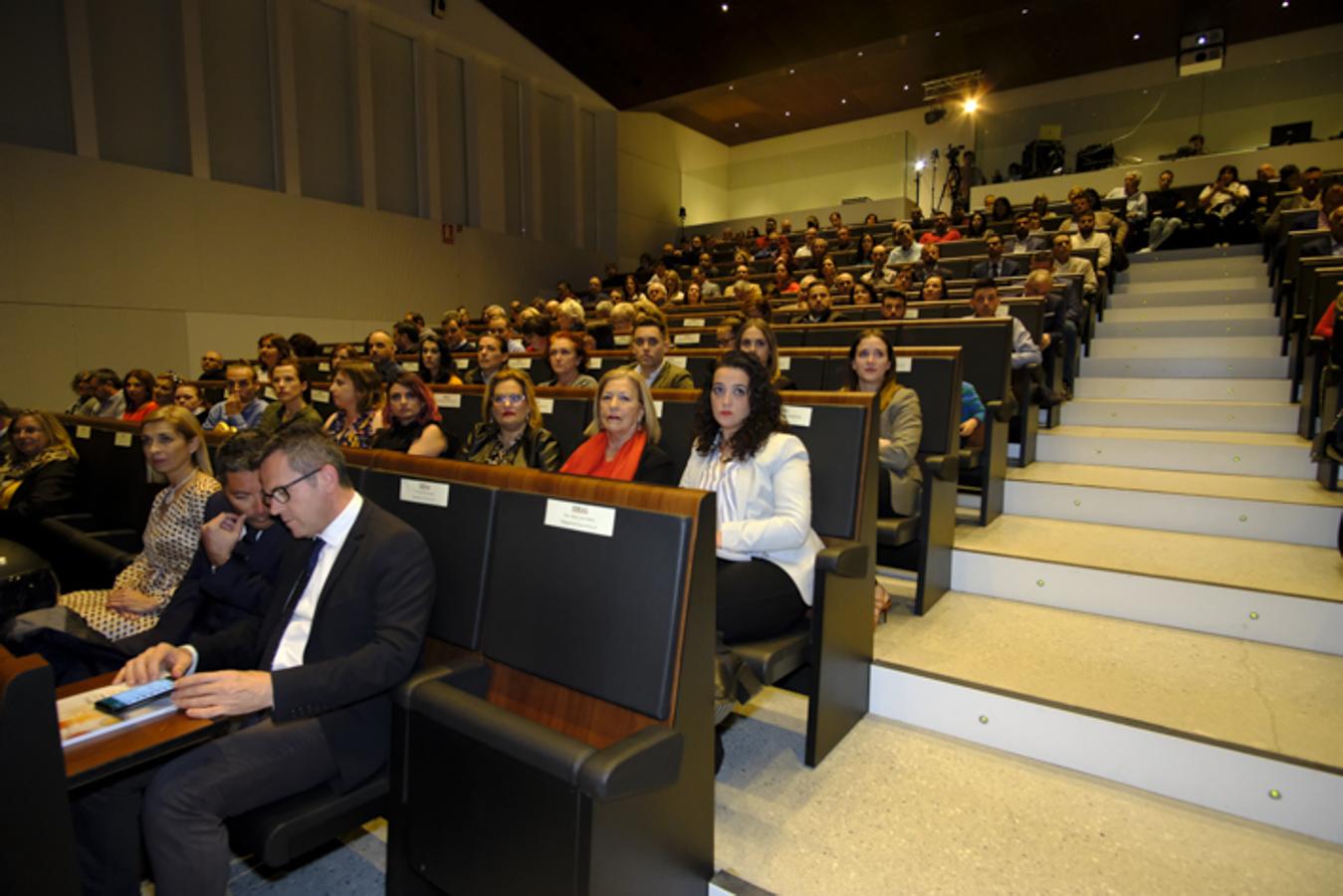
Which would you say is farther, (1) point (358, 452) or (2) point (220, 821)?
(1) point (358, 452)

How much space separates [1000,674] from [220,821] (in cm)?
170

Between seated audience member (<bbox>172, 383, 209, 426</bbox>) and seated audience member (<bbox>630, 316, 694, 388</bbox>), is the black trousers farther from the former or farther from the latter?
seated audience member (<bbox>172, 383, 209, 426</bbox>)

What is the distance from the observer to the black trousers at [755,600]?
1.60 meters

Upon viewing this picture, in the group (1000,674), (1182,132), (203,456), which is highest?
(1182,132)

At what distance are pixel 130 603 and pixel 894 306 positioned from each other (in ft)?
11.9

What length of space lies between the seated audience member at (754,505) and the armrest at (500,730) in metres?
0.52

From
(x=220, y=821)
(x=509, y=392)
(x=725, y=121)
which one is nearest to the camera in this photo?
(x=220, y=821)

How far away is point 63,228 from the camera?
5848mm

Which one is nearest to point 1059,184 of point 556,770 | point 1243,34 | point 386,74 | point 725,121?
point 1243,34

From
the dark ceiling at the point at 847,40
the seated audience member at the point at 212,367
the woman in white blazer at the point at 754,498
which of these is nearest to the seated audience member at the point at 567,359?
the woman in white blazer at the point at 754,498

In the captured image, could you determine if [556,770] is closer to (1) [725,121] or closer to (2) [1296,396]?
(2) [1296,396]

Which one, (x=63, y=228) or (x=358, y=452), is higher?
(x=63, y=228)

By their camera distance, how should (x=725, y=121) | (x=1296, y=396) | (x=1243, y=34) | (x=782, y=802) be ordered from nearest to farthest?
(x=782, y=802) < (x=1296, y=396) < (x=1243, y=34) < (x=725, y=121)

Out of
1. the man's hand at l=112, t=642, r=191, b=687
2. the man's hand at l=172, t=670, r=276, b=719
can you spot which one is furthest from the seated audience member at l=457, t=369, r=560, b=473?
the man's hand at l=172, t=670, r=276, b=719
